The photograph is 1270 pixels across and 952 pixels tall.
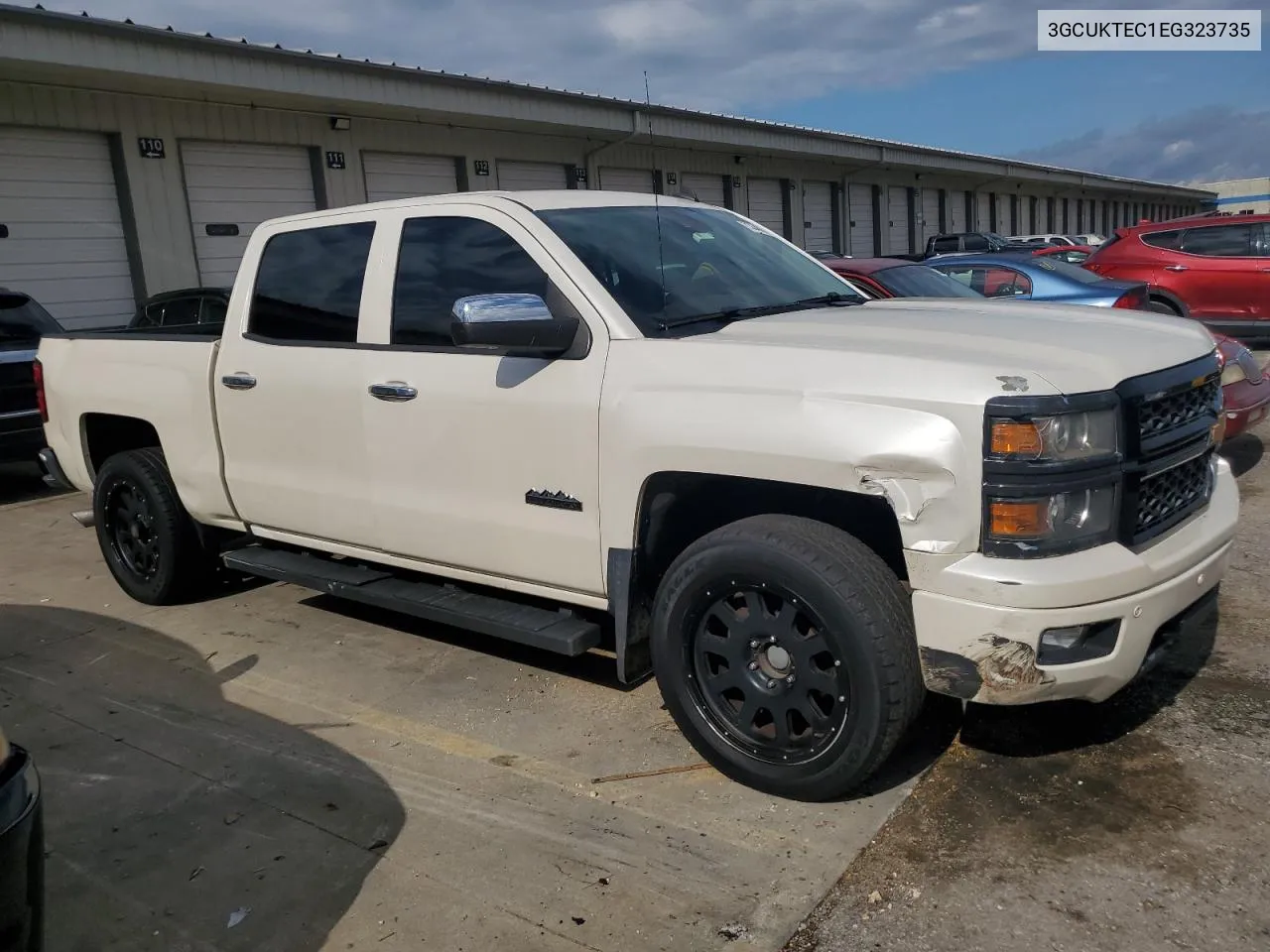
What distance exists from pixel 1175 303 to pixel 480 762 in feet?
37.2

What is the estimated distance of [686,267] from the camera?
405 cm

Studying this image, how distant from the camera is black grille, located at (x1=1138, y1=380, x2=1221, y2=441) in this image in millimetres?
3053

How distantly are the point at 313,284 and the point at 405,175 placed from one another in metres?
12.1

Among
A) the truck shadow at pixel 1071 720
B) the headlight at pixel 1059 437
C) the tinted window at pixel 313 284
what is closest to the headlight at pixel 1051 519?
the headlight at pixel 1059 437

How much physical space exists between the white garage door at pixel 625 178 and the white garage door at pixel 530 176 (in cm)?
85

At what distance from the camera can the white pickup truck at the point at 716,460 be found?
9.42 ft

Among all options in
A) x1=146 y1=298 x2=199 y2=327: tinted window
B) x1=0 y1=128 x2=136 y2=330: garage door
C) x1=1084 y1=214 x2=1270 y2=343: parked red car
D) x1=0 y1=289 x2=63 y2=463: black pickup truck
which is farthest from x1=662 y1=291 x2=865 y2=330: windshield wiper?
x1=0 y1=128 x2=136 y2=330: garage door

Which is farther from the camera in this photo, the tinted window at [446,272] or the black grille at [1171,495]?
the tinted window at [446,272]

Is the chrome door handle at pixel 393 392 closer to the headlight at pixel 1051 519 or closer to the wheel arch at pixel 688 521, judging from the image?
the wheel arch at pixel 688 521

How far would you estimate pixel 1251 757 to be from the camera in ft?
11.2

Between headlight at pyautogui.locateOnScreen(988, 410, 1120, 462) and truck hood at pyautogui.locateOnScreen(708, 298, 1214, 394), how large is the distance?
85mm

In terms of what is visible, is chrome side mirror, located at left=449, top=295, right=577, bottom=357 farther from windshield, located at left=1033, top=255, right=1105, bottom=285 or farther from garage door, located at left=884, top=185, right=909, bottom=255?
garage door, located at left=884, top=185, right=909, bottom=255

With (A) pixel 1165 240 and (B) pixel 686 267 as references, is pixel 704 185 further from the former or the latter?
(B) pixel 686 267

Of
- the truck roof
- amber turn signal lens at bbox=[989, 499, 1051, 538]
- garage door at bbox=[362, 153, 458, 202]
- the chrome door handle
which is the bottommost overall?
amber turn signal lens at bbox=[989, 499, 1051, 538]
